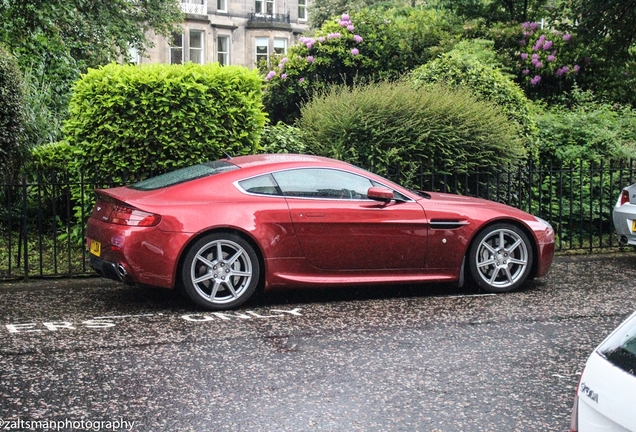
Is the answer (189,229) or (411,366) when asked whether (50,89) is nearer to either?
(189,229)

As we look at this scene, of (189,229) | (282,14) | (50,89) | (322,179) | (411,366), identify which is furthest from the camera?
(282,14)

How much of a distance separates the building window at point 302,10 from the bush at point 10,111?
138 ft

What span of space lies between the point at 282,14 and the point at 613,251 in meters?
42.0

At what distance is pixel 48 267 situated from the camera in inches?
407

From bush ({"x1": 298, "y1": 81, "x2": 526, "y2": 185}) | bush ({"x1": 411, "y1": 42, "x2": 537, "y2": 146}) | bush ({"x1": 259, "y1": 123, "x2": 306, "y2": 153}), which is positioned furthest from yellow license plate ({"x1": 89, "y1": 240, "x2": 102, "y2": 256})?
bush ({"x1": 411, "y1": 42, "x2": 537, "y2": 146})

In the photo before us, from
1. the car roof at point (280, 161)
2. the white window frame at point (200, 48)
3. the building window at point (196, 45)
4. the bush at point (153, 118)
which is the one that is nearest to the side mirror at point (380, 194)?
the car roof at point (280, 161)

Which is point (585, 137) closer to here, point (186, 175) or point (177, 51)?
point (186, 175)

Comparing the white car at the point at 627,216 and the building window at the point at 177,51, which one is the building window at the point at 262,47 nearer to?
the building window at the point at 177,51

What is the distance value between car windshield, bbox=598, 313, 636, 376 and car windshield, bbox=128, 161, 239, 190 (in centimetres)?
561

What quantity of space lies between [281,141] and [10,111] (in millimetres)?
3682

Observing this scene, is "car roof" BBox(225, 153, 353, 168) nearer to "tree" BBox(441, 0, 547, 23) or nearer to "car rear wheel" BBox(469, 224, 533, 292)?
"car rear wheel" BBox(469, 224, 533, 292)

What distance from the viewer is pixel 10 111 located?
1145cm

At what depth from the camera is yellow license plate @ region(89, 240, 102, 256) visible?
26.0 feet

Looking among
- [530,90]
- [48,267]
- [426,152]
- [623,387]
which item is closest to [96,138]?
[48,267]
